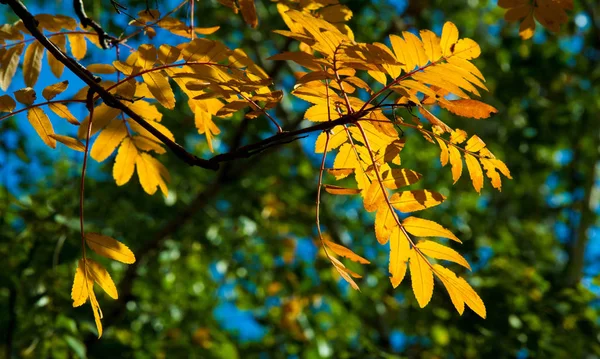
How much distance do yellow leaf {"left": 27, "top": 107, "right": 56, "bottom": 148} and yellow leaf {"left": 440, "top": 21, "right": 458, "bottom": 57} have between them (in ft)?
1.98

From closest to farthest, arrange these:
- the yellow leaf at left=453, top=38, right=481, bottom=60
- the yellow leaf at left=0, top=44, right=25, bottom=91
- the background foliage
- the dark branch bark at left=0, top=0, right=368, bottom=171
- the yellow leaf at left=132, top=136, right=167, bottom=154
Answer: the dark branch bark at left=0, top=0, right=368, bottom=171
the yellow leaf at left=453, top=38, right=481, bottom=60
the yellow leaf at left=0, top=44, right=25, bottom=91
the yellow leaf at left=132, top=136, right=167, bottom=154
the background foliage

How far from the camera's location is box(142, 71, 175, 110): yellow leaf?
0.92 m

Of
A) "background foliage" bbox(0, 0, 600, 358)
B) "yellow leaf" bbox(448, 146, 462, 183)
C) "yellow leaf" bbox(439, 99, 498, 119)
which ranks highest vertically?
"yellow leaf" bbox(439, 99, 498, 119)

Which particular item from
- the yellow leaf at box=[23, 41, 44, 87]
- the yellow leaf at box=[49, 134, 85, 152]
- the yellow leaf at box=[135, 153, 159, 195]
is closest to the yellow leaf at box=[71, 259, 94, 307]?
the yellow leaf at box=[49, 134, 85, 152]

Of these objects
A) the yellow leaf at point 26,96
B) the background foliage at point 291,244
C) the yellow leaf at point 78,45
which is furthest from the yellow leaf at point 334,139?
the background foliage at point 291,244

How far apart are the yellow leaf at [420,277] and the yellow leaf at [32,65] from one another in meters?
0.74

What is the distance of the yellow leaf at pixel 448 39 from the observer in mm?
900

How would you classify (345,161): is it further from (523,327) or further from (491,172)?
(523,327)

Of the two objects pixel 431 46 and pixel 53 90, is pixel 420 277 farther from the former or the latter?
pixel 53 90

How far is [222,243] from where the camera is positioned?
358 cm

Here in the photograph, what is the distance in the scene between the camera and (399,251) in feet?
3.04

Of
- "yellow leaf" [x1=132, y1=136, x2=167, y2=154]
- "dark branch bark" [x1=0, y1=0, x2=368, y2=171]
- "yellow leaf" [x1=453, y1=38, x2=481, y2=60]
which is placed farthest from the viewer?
"yellow leaf" [x1=132, y1=136, x2=167, y2=154]

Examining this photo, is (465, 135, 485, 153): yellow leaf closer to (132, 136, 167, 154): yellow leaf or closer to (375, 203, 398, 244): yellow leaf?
(375, 203, 398, 244): yellow leaf

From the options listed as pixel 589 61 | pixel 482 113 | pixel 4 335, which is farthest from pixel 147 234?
pixel 589 61
